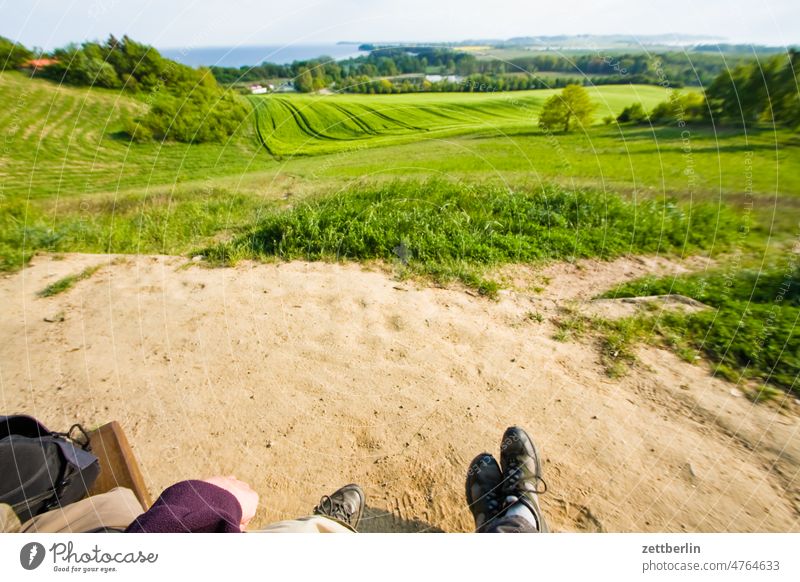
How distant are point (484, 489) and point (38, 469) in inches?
109

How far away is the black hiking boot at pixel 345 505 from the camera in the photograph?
2.62 meters

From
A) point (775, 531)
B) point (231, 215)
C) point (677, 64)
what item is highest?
point (677, 64)

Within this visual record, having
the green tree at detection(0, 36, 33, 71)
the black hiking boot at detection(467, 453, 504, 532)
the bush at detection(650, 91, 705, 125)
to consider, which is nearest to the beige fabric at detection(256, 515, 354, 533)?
the black hiking boot at detection(467, 453, 504, 532)

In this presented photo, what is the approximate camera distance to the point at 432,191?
23.1 feet

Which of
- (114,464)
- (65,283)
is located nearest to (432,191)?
(65,283)

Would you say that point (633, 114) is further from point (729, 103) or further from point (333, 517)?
point (333, 517)

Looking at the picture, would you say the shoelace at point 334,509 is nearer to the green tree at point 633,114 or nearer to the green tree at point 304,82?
the green tree at point 304,82

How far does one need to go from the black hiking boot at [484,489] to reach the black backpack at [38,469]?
2491mm

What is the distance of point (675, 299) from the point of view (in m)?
4.61

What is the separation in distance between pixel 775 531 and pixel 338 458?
3101 millimetres

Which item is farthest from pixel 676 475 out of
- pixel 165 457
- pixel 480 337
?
pixel 165 457

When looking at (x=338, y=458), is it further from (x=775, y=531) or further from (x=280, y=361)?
(x=775, y=531)

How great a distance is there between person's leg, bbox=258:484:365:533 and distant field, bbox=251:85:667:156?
6061 millimetres

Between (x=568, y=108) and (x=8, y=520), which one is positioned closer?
(x=8, y=520)
